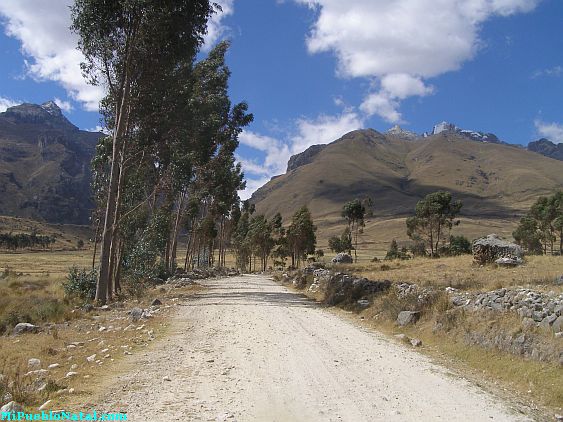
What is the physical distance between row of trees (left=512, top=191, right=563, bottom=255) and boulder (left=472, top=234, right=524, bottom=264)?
113 ft

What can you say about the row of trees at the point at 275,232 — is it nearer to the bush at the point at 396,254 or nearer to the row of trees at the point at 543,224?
the bush at the point at 396,254

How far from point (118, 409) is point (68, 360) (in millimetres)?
3973

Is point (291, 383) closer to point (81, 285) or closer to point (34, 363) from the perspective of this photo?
point (34, 363)

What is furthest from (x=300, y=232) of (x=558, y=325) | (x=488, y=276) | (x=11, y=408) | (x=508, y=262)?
(x=11, y=408)

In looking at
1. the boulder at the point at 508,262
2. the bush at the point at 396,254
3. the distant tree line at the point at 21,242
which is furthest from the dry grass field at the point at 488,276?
the distant tree line at the point at 21,242

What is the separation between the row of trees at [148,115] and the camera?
75.6 feet

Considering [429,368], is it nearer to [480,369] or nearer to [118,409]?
[480,369]

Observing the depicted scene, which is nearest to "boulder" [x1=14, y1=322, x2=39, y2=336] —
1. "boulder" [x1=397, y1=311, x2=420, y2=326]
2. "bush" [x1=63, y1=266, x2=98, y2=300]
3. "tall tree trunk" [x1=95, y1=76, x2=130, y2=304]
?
"tall tree trunk" [x1=95, y1=76, x2=130, y2=304]

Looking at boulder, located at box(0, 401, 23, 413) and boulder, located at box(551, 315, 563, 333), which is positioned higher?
boulder, located at box(551, 315, 563, 333)

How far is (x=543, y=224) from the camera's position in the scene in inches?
3155

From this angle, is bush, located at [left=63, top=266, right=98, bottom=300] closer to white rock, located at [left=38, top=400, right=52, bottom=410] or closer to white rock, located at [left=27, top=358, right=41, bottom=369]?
white rock, located at [left=27, top=358, right=41, bottom=369]

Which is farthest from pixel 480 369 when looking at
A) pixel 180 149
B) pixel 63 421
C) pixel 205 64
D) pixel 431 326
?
pixel 205 64

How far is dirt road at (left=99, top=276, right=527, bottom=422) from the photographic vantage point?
21.7ft

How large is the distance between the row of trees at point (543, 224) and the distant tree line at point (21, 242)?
143555 mm
